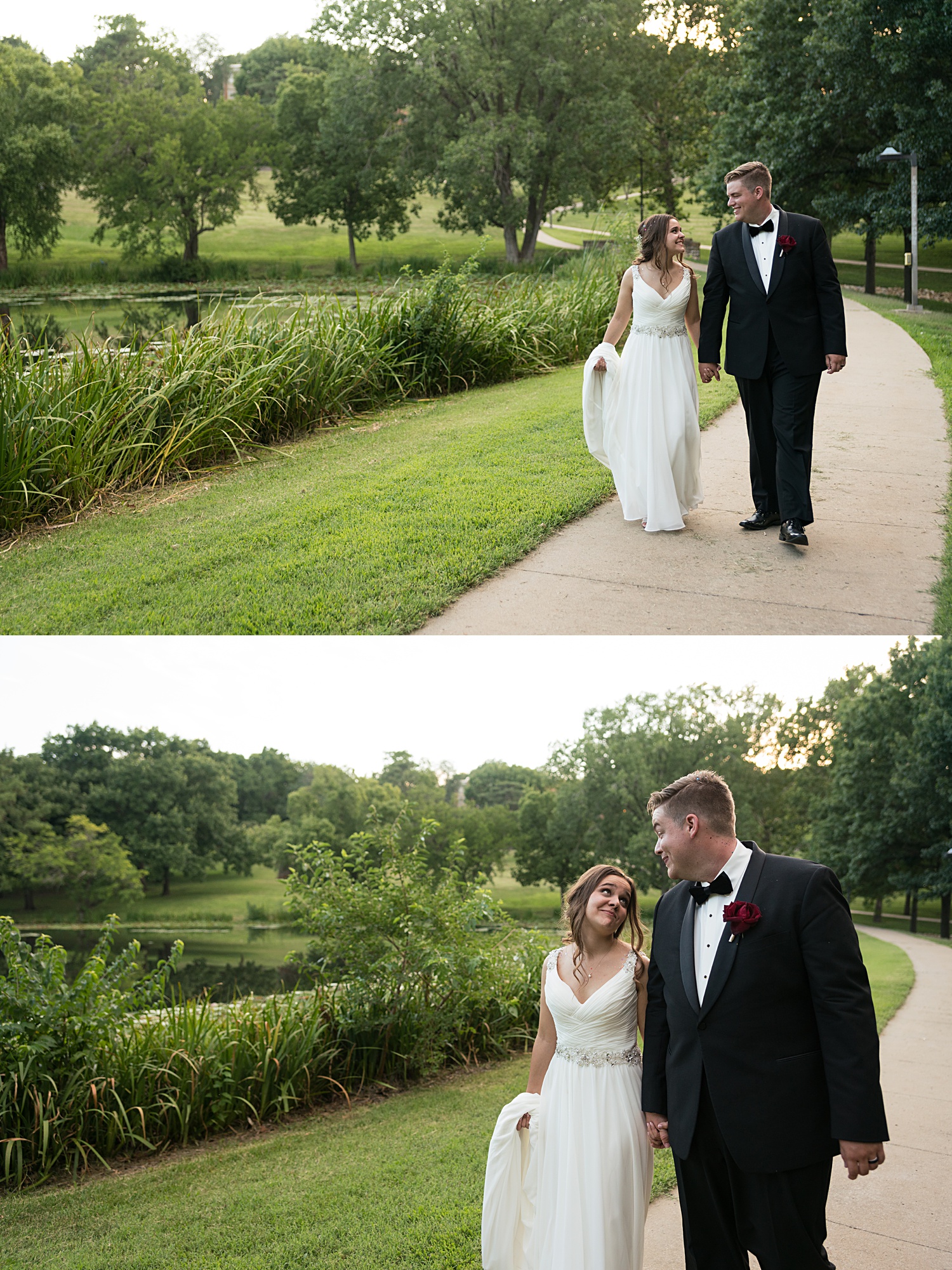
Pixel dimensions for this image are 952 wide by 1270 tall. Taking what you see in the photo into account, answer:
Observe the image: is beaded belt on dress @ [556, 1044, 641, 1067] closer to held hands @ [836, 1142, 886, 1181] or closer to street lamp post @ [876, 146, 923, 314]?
held hands @ [836, 1142, 886, 1181]

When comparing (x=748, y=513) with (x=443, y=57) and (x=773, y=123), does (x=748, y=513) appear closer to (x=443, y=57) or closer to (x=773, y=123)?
(x=773, y=123)

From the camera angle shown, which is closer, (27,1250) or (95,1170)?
(27,1250)

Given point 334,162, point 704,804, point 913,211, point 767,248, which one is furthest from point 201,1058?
point 334,162

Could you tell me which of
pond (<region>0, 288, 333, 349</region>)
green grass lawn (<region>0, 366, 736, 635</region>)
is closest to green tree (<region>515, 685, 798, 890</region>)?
pond (<region>0, 288, 333, 349</region>)

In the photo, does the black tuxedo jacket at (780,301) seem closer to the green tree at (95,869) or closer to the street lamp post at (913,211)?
the green tree at (95,869)

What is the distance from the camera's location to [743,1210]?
3137mm

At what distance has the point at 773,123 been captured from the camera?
30.5 m

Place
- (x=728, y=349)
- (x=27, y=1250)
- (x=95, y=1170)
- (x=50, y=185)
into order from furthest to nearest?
(x=50, y=185)
(x=728, y=349)
(x=95, y=1170)
(x=27, y=1250)

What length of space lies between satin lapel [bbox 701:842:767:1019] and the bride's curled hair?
0.86m

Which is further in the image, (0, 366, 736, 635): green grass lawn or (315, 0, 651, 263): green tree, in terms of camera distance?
(315, 0, 651, 263): green tree

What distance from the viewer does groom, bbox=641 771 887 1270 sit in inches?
116

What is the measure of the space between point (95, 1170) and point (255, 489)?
18.4 feet

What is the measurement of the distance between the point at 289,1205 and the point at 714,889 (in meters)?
3.34

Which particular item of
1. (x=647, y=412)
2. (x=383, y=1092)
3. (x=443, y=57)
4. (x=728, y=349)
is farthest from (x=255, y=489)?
(x=443, y=57)
